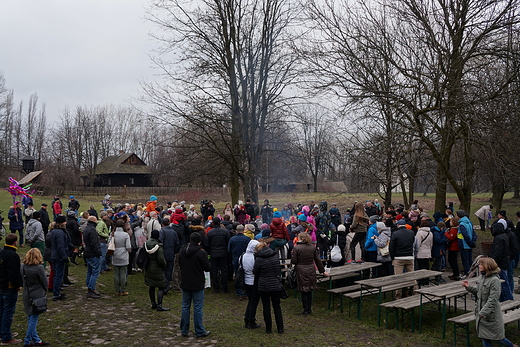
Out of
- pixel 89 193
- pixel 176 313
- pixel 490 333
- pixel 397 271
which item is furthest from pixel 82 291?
pixel 89 193

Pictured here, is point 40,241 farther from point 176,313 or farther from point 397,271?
point 397,271

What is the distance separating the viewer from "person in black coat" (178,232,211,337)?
653cm

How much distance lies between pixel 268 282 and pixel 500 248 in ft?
15.2

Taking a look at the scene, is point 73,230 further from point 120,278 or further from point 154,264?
point 154,264

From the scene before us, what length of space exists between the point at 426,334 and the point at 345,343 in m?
1.54

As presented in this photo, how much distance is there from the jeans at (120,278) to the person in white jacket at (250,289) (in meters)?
3.16

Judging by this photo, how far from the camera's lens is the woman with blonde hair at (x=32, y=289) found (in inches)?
237

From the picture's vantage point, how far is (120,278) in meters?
9.12

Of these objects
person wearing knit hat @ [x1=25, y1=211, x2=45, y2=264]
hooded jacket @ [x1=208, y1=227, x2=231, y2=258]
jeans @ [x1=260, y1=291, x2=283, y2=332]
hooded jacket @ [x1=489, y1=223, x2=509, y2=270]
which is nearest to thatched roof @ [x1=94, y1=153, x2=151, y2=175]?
person wearing knit hat @ [x1=25, y1=211, x2=45, y2=264]

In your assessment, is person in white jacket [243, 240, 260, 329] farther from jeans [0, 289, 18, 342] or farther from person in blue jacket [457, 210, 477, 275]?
person in blue jacket [457, 210, 477, 275]

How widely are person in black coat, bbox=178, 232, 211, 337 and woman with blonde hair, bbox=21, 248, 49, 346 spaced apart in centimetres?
207

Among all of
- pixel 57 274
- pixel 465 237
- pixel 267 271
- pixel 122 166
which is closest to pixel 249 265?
pixel 267 271

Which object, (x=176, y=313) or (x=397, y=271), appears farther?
(x=397, y=271)

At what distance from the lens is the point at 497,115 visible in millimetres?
10164
